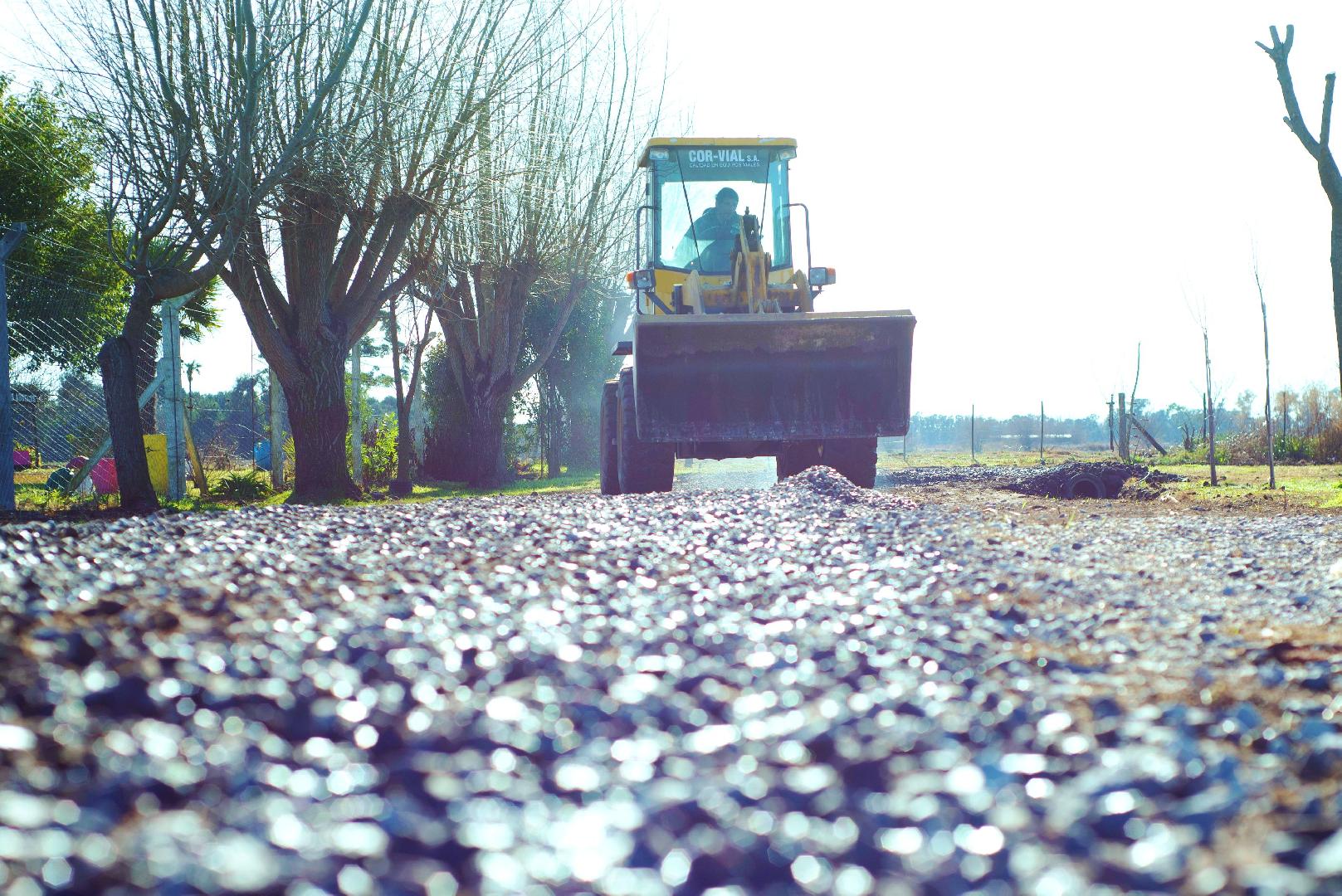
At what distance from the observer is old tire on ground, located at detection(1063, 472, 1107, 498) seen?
10570 mm

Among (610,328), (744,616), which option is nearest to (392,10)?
(744,616)

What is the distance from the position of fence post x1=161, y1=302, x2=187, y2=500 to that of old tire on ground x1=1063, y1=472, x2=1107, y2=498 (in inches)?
372

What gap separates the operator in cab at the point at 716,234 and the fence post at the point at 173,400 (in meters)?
5.62

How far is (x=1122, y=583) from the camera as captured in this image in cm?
366

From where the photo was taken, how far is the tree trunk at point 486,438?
1603cm

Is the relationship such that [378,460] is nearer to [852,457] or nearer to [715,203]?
[715,203]

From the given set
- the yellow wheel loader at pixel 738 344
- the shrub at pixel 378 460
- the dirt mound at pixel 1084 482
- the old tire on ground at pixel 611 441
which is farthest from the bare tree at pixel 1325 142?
the shrub at pixel 378 460

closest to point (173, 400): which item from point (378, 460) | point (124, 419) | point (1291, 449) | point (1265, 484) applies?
point (124, 419)

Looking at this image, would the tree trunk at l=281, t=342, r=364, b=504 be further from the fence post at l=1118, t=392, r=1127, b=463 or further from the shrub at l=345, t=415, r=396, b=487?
the fence post at l=1118, t=392, r=1127, b=463

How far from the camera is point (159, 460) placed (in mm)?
10898

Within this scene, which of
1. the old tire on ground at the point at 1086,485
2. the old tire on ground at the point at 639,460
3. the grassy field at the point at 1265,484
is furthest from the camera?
the old tire on ground at the point at 1086,485

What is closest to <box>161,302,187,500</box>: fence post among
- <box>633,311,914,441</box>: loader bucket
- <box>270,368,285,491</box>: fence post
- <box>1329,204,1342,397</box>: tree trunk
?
<box>270,368,285,491</box>: fence post

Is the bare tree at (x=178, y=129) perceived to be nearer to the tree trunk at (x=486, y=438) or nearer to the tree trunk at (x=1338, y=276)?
the tree trunk at (x=486, y=438)

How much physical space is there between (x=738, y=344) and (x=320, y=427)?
530 centimetres
